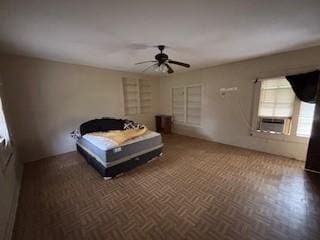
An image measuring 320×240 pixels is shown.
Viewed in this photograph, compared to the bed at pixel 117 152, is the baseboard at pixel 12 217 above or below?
below

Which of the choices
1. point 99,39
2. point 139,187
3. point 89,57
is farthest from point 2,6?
point 139,187

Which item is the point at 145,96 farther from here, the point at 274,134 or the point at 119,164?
the point at 274,134

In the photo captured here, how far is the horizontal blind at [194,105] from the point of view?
5.03 meters

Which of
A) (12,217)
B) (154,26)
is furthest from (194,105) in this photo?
(12,217)

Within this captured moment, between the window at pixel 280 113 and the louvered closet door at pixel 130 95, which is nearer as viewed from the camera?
the window at pixel 280 113

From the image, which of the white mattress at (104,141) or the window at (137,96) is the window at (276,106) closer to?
the white mattress at (104,141)

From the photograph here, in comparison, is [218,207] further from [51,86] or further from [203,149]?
[51,86]

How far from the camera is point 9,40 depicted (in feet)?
7.70

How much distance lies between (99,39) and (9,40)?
143 centimetres

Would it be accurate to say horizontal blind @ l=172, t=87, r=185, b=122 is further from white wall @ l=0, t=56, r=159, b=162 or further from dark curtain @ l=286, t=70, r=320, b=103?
dark curtain @ l=286, t=70, r=320, b=103

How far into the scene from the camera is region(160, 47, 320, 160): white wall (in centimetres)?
317

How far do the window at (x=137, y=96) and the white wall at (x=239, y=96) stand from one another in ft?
3.98

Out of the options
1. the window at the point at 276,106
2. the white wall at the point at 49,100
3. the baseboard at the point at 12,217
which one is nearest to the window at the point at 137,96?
the white wall at the point at 49,100

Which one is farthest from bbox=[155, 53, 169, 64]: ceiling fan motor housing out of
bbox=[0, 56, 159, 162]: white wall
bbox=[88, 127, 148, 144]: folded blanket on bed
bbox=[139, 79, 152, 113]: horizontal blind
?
bbox=[139, 79, 152, 113]: horizontal blind
